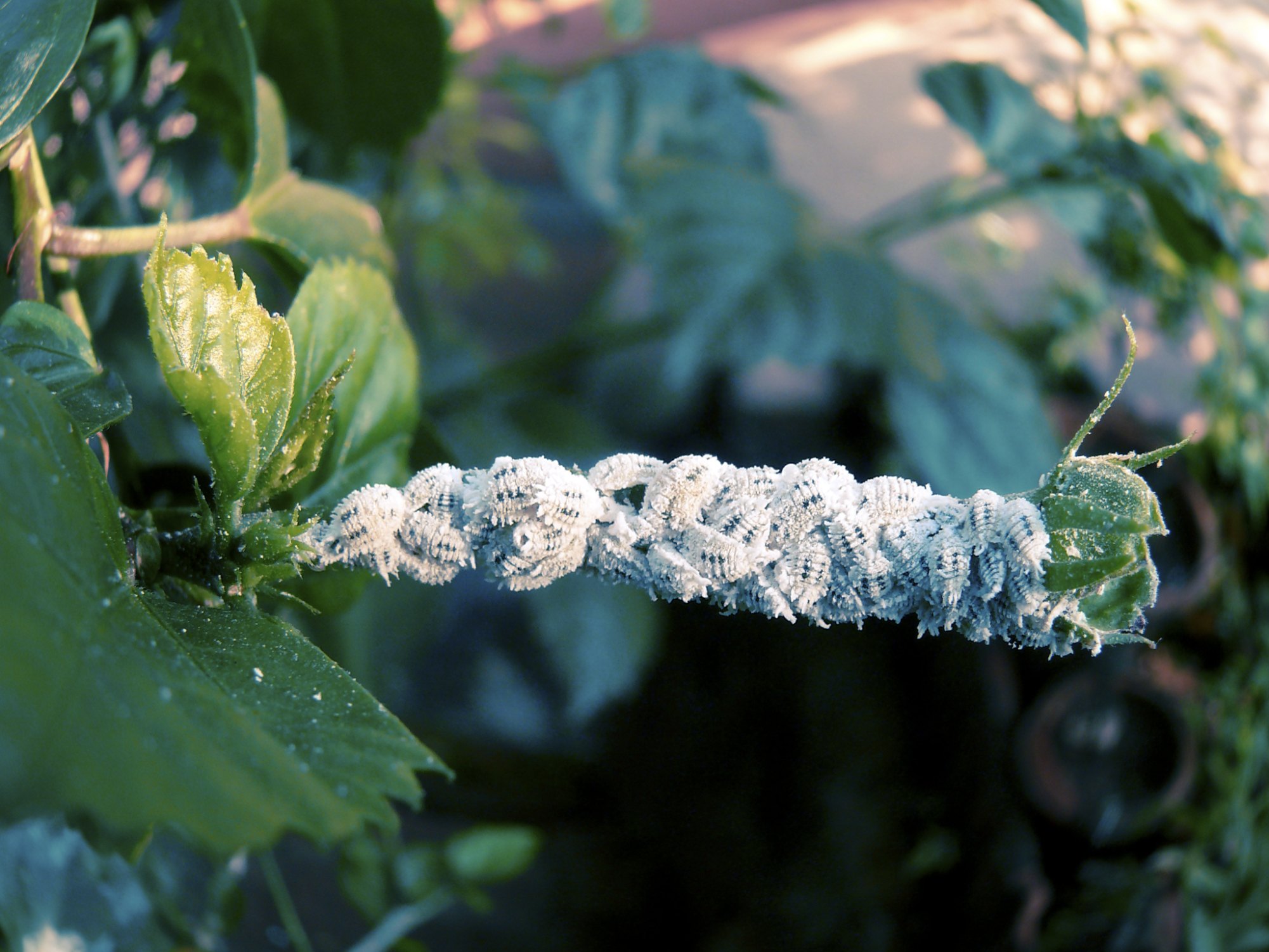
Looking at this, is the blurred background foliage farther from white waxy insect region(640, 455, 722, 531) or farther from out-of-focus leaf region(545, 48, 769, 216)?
white waxy insect region(640, 455, 722, 531)

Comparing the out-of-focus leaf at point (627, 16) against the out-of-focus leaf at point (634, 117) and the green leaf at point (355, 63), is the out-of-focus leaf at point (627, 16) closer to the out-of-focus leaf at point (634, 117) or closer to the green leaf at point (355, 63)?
the out-of-focus leaf at point (634, 117)

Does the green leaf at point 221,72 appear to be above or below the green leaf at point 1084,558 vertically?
above

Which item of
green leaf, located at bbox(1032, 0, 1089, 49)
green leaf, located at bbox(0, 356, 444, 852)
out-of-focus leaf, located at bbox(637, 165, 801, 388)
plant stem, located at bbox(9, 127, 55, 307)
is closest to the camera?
green leaf, located at bbox(0, 356, 444, 852)

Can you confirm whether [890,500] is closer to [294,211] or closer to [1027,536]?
[1027,536]

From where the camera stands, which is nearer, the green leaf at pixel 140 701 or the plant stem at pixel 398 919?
the green leaf at pixel 140 701

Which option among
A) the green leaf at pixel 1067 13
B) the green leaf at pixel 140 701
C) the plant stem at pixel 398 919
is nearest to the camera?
the green leaf at pixel 140 701

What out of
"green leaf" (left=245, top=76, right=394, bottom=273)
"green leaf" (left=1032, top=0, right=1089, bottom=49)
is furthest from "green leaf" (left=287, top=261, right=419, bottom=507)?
"green leaf" (left=1032, top=0, right=1089, bottom=49)

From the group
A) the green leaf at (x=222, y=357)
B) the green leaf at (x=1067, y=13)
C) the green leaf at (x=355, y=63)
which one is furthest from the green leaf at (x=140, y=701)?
the green leaf at (x=1067, y=13)
